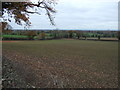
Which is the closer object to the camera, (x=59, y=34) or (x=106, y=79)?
(x=106, y=79)

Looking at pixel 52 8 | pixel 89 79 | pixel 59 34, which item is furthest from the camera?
pixel 59 34

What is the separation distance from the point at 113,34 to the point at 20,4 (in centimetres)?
4802

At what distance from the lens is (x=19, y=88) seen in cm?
372

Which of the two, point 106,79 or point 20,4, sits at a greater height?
point 20,4

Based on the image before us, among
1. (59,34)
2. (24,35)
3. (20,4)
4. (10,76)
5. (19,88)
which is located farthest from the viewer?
(59,34)

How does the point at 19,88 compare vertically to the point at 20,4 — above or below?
below

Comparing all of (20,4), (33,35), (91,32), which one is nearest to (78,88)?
(20,4)

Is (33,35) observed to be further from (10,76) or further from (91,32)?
(10,76)

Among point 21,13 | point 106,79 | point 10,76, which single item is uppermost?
point 21,13

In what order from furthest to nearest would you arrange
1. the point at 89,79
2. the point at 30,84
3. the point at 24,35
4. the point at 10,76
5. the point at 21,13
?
the point at 24,35 < the point at 21,13 < the point at 89,79 < the point at 10,76 < the point at 30,84

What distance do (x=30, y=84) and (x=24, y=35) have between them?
46.2 meters

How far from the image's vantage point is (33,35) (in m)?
49.2

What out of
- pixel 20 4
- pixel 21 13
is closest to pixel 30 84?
pixel 20 4

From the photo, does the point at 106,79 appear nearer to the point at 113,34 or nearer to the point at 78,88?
the point at 78,88
